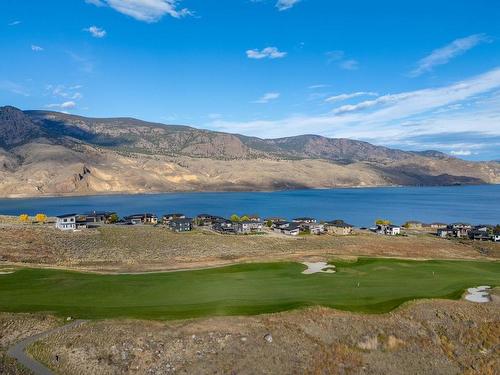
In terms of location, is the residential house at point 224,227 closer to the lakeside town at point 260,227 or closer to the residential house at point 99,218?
the lakeside town at point 260,227

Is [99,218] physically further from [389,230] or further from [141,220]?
[389,230]

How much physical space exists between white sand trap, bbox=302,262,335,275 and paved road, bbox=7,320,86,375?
2391 cm

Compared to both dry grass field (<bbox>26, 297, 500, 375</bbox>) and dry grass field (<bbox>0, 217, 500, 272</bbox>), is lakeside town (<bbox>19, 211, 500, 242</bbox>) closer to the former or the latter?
dry grass field (<bbox>0, 217, 500, 272</bbox>)

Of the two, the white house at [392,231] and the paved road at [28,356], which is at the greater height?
the paved road at [28,356]

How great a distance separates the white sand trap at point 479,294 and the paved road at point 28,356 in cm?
2589

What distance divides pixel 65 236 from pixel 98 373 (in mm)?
50930

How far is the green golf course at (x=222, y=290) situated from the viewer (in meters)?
26.4

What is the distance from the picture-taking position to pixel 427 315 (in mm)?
27000

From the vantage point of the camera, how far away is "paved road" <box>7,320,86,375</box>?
64.8 ft

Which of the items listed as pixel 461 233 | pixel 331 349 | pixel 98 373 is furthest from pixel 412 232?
pixel 98 373

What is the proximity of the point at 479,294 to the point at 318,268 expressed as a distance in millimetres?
16604

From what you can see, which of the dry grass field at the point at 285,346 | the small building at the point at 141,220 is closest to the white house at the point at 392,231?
the small building at the point at 141,220

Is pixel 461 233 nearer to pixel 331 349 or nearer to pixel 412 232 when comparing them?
pixel 412 232

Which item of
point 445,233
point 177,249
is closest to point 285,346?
point 177,249
